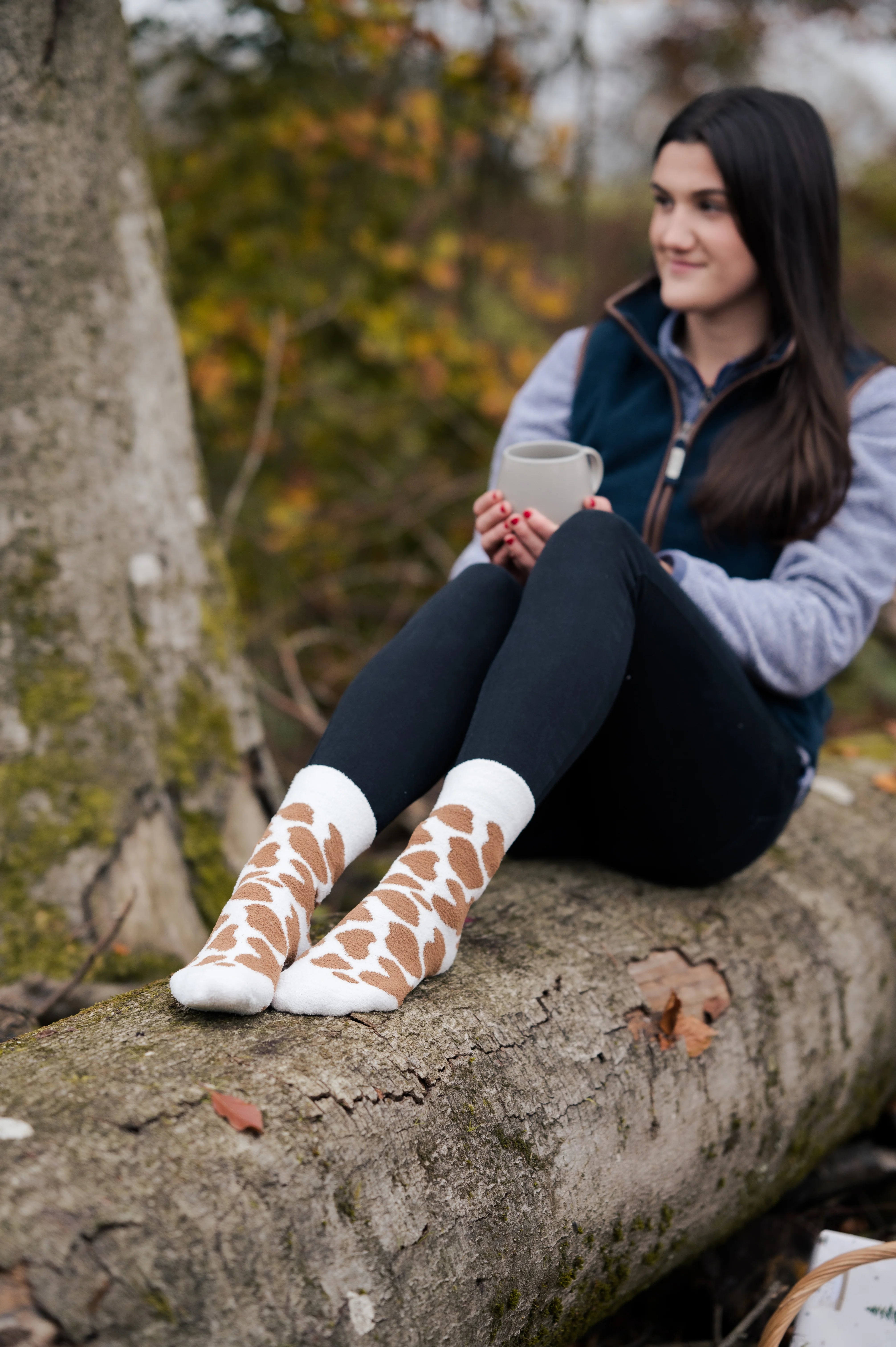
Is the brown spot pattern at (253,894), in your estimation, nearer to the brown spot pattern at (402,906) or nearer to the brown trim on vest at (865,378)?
the brown spot pattern at (402,906)

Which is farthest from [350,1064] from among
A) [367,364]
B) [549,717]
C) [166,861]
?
[367,364]

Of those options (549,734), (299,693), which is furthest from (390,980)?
(299,693)

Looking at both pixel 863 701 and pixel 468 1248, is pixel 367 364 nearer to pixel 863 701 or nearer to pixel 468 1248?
pixel 863 701

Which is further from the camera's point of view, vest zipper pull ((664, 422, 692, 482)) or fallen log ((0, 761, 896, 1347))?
vest zipper pull ((664, 422, 692, 482))

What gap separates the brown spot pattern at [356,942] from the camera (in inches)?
51.9

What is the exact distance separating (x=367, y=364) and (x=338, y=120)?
929 millimetres

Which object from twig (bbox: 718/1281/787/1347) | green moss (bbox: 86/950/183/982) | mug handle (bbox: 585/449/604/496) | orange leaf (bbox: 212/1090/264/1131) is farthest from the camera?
green moss (bbox: 86/950/183/982)

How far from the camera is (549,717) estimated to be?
1.46 m

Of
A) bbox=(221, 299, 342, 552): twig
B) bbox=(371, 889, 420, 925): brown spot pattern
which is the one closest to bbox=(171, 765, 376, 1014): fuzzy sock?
bbox=(371, 889, 420, 925): brown spot pattern

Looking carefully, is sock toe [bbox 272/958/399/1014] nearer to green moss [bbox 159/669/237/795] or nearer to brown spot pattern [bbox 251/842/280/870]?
brown spot pattern [bbox 251/842/280/870]

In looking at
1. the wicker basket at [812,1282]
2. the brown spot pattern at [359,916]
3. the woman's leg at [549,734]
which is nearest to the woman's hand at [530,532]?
the woman's leg at [549,734]

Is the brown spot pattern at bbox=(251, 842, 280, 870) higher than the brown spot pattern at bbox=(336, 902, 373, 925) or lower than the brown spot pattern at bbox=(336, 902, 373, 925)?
higher

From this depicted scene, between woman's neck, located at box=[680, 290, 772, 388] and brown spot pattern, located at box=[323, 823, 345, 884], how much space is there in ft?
3.94

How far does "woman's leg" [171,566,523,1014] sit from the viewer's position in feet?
4.14
